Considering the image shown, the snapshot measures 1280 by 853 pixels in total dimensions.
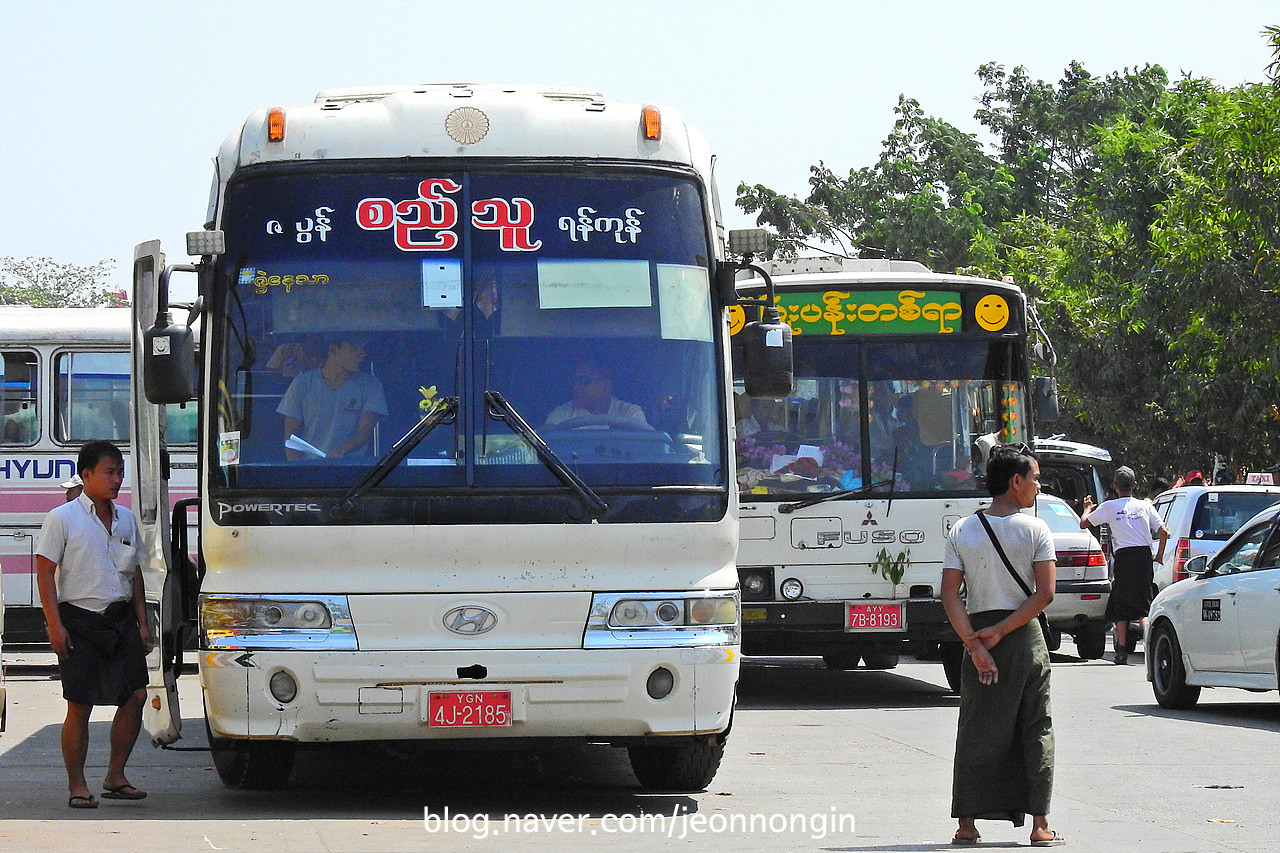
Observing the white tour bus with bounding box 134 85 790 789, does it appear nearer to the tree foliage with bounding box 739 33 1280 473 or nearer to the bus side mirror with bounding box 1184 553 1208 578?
the bus side mirror with bounding box 1184 553 1208 578

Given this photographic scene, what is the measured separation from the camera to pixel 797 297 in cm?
1457

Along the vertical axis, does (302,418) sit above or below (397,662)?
above

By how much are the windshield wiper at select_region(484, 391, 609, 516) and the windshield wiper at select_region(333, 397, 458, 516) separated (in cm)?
19

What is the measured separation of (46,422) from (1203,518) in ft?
41.5

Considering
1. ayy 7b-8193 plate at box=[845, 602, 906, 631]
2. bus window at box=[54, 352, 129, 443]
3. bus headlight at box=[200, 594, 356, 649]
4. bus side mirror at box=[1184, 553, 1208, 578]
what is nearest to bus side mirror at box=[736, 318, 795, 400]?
bus headlight at box=[200, 594, 356, 649]

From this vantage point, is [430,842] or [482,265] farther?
[482,265]

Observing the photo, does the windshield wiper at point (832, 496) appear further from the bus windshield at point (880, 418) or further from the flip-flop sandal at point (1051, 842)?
the flip-flop sandal at point (1051, 842)

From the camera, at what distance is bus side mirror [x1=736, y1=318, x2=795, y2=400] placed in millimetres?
9188

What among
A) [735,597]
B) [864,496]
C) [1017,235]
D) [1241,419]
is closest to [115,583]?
[735,597]

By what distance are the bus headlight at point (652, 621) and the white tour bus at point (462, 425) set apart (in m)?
0.01

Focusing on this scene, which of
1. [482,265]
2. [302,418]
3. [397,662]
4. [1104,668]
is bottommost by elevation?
[1104,668]

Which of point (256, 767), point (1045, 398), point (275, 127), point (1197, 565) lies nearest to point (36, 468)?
point (256, 767)

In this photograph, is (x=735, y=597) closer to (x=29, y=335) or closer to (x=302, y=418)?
(x=302, y=418)

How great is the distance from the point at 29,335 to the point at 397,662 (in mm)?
10728
